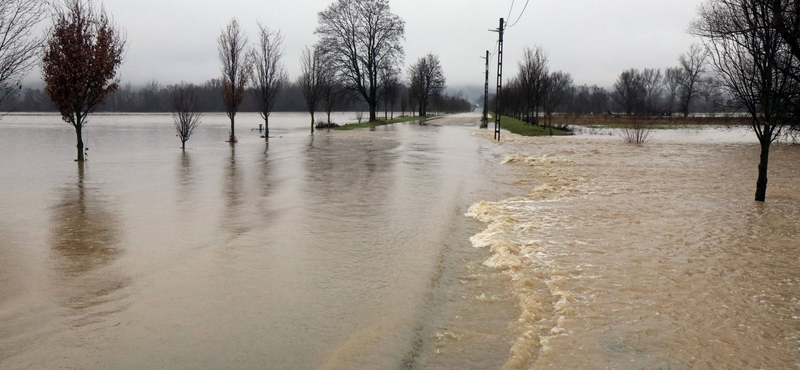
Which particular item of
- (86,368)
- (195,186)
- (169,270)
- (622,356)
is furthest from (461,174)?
(86,368)

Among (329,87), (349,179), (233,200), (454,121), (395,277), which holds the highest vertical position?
(329,87)

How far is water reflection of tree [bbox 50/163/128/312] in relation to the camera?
521 cm

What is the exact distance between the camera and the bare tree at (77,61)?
16.9 meters

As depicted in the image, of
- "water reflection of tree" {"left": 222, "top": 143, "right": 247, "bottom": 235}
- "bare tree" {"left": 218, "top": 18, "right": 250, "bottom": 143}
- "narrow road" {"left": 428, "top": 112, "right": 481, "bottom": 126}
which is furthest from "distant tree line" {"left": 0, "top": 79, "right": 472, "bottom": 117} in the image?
"water reflection of tree" {"left": 222, "top": 143, "right": 247, "bottom": 235}

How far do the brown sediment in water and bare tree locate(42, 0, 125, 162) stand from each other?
14.2m

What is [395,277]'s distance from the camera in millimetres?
5949

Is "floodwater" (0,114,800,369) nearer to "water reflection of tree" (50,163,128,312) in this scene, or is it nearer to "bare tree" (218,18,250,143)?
"water reflection of tree" (50,163,128,312)

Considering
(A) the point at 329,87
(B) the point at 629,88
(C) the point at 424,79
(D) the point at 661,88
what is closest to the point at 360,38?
(A) the point at 329,87

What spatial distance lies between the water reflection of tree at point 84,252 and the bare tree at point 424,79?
72088 mm

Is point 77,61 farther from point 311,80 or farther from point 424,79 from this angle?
point 424,79

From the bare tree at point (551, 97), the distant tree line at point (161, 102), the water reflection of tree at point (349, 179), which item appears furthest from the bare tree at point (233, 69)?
the distant tree line at point (161, 102)

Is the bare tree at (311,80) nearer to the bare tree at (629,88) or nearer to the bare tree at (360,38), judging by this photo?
the bare tree at (360,38)

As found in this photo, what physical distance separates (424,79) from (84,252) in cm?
8269

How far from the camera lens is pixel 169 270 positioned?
6.00 metres
